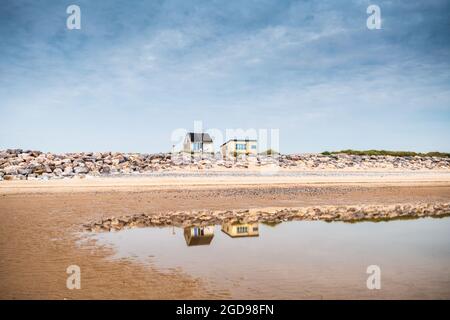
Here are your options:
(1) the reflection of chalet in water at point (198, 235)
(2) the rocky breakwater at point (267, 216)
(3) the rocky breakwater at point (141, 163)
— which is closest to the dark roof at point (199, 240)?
(1) the reflection of chalet in water at point (198, 235)

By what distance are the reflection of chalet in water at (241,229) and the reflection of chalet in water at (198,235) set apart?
0.53 meters

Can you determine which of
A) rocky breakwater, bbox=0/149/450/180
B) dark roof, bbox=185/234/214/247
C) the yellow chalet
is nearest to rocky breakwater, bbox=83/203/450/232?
dark roof, bbox=185/234/214/247

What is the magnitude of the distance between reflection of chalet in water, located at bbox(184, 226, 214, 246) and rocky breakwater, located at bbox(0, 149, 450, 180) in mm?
22982

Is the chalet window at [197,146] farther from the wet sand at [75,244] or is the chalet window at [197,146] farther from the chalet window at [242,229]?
the chalet window at [242,229]

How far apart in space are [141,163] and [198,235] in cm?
3148

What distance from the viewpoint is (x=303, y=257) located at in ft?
25.1

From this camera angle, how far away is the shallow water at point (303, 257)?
5789 millimetres

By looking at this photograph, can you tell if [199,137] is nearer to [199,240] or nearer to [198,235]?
[198,235]

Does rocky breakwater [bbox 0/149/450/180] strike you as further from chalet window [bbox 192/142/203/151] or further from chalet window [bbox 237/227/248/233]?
chalet window [bbox 237/227/248/233]

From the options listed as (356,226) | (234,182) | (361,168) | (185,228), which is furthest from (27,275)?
(361,168)

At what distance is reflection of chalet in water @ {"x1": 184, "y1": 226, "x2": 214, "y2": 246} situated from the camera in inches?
358

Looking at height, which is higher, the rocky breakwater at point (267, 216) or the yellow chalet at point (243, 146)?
the yellow chalet at point (243, 146)

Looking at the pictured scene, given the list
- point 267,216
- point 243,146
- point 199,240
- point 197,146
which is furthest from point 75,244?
point 243,146

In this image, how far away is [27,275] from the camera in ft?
21.3
